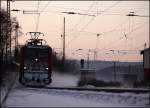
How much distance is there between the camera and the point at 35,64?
34.8 m

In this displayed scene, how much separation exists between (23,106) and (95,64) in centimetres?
10527

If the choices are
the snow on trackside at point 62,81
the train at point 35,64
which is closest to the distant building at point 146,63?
the snow on trackside at point 62,81

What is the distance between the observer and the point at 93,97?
22.1 metres

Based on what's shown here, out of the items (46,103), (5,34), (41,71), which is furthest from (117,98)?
(5,34)

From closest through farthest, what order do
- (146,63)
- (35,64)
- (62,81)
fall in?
(35,64)
(62,81)
(146,63)

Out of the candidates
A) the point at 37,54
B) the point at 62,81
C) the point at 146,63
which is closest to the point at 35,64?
the point at 37,54

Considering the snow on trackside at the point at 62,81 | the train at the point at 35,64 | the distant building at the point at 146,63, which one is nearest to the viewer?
the train at the point at 35,64

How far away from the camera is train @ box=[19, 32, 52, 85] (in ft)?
114

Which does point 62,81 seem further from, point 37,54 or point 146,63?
point 37,54

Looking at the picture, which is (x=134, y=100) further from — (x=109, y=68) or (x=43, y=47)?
(x=109, y=68)

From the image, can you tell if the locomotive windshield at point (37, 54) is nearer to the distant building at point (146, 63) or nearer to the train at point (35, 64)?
the train at point (35, 64)

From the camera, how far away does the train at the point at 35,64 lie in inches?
1364

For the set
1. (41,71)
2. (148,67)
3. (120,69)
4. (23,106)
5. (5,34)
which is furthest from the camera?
(120,69)

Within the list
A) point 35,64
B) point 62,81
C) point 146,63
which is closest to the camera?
point 35,64
